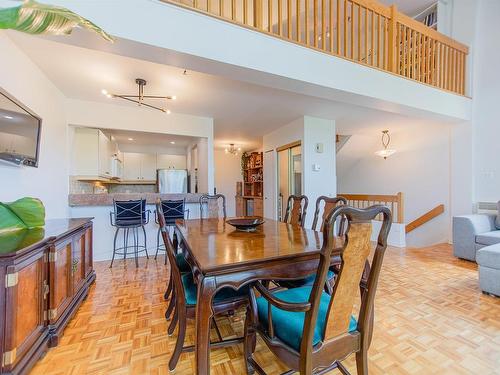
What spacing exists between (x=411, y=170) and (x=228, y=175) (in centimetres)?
504

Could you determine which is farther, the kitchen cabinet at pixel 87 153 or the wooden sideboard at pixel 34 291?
the kitchen cabinet at pixel 87 153

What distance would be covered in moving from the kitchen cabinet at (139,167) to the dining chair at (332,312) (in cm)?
575

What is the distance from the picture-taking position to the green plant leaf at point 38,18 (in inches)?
22.4

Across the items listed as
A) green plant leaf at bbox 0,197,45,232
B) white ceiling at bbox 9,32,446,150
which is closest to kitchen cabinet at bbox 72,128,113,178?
white ceiling at bbox 9,32,446,150

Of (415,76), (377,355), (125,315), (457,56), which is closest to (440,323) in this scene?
(377,355)

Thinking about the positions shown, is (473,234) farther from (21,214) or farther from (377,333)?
(21,214)

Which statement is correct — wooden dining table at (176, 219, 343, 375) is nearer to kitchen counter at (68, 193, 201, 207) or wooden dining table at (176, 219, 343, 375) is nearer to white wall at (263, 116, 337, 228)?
kitchen counter at (68, 193, 201, 207)

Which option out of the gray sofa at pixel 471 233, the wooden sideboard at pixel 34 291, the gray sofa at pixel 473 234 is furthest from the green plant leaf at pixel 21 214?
the gray sofa at pixel 471 233

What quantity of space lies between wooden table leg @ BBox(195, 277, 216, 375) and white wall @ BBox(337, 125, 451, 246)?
16.9 ft

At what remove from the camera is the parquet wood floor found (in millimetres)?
1450

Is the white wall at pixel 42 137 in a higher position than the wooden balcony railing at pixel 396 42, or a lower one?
lower

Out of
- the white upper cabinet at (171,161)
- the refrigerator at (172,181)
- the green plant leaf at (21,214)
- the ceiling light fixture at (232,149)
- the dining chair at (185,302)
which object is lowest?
the dining chair at (185,302)

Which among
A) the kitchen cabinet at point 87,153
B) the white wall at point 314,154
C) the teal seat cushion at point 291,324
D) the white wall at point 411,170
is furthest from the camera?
the white wall at point 411,170

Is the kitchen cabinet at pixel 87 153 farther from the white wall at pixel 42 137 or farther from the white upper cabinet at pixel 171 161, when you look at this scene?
the white upper cabinet at pixel 171 161
